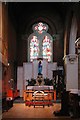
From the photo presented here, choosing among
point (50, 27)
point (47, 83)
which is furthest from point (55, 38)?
point (47, 83)

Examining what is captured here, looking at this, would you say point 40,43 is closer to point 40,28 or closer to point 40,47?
point 40,47

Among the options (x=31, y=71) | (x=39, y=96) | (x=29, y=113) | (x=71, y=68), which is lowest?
(x=29, y=113)

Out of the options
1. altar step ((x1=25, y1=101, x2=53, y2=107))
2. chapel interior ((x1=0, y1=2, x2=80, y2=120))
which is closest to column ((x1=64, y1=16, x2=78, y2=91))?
chapel interior ((x1=0, y1=2, x2=80, y2=120))

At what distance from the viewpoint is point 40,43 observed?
22406 mm

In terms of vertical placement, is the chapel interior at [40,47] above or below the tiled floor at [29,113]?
above

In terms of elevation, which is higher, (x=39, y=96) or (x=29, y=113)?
(x=39, y=96)

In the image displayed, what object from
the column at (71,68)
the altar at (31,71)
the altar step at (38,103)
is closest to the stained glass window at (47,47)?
the altar at (31,71)

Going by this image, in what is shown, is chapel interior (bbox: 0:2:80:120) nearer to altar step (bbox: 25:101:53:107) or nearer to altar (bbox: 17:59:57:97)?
altar (bbox: 17:59:57:97)

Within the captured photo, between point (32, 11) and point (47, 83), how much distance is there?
6.00 m

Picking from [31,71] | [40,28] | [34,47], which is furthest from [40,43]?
[31,71]

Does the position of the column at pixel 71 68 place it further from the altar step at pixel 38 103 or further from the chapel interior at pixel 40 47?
the altar step at pixel 38 103

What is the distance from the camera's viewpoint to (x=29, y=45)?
22141mm

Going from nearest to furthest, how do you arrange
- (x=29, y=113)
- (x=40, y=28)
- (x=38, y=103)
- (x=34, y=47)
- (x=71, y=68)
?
(x=29, y=113)
(x=38, y=103)
(x=71, y=68)
(x=34, y=47)
(x=40, y=28)

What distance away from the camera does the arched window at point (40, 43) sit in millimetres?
22156
